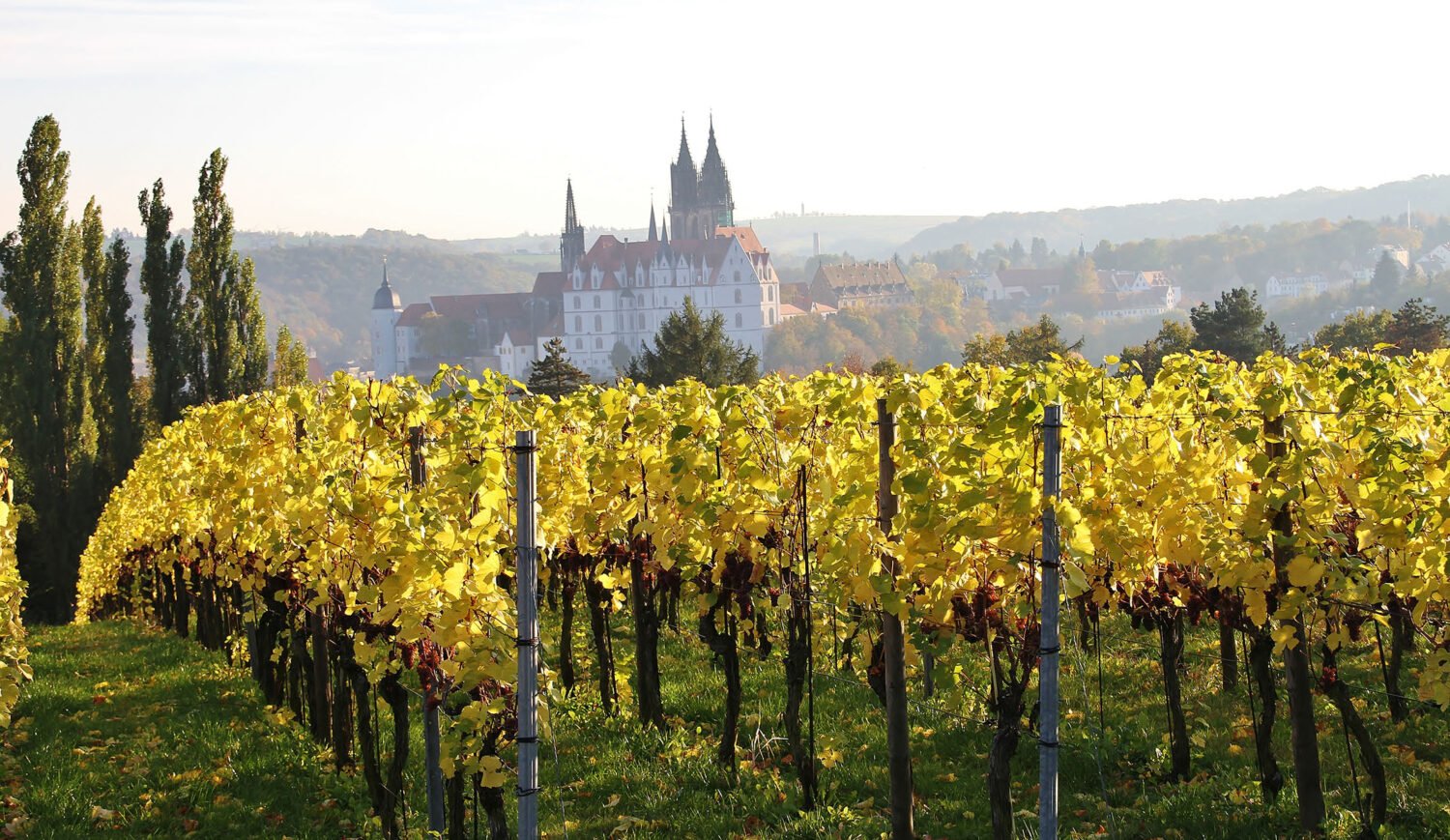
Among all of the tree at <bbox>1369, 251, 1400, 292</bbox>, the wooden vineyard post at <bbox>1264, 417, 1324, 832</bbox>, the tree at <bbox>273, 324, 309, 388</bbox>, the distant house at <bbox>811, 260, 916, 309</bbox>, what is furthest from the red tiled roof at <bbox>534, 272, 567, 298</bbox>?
the wooden vineyard post at <bbox>1264, 417, 1324, 832</bbox>

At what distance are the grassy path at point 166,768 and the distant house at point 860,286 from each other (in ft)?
487

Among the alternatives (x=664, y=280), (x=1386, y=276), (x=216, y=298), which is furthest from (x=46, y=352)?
(x=1386, y=276)

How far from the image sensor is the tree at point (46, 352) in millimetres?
31234

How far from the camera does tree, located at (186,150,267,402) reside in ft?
114

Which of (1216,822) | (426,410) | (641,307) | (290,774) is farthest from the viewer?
(641,307)

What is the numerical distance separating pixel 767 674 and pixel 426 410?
5.53 meters

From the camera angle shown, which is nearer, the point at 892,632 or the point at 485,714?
the point at 485,714

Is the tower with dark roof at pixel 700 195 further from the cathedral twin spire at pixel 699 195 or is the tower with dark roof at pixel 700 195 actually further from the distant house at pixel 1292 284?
the distant house at pixel 1292 284

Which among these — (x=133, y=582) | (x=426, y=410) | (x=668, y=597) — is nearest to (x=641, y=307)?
(x=133, y=582)

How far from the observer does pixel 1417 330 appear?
40344 mm

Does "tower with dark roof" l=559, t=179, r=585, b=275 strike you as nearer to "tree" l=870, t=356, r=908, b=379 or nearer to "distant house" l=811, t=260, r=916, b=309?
"distant house" l=811, t=260, r=916, b=309

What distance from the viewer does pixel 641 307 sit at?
13338 centimetres

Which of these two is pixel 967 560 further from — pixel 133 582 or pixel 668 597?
pixel 133 582

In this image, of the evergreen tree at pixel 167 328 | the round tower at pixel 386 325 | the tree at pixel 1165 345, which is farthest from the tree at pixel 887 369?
the round tower at pixel 386 325
